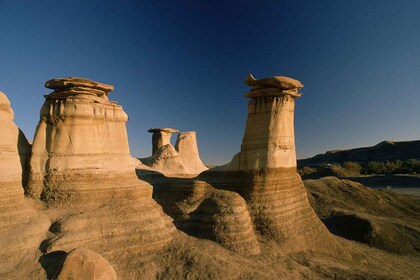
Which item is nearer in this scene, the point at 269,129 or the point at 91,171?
the point at 91,171

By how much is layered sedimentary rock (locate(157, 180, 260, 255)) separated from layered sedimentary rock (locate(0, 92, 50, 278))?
476 cm

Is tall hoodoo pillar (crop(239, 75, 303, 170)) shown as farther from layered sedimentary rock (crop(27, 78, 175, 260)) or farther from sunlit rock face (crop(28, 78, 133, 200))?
sunlit rock face (crop(28, 78, 133, 200))

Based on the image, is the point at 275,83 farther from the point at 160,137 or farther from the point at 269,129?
the point at 160,137

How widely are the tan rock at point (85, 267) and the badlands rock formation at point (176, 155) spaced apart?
1195 cm

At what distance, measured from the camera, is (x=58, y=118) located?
10031 mm

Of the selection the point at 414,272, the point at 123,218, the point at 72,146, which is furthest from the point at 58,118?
the point at 414,272

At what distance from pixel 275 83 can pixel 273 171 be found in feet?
12.5

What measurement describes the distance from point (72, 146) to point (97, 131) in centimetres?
96

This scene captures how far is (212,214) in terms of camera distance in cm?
1103

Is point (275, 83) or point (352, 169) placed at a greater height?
point (275, 83)

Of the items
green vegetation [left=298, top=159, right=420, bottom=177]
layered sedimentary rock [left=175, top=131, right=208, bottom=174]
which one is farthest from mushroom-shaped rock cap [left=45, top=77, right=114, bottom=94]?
green vegetation [left=298, top=159, right=420, bottom=177]

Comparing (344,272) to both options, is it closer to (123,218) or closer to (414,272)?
(414,272)

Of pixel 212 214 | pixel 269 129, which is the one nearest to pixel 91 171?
pixel 212 214

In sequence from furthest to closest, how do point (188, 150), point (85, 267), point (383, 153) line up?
1. point (383, 153)
2. point (188, 150)
3. point (85, 267)
